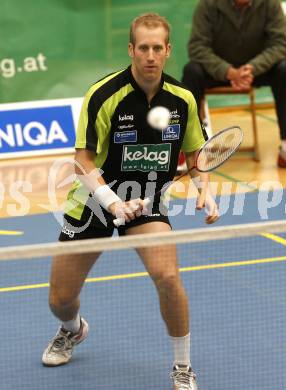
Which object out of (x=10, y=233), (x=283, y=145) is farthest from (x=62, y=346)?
(x=283, y=145)

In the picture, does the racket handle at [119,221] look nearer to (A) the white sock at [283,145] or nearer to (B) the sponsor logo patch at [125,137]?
(B) the sponsor logo patch at [125,137]

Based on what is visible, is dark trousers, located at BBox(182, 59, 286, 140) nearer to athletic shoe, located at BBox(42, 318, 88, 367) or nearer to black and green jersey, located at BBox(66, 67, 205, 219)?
athletic shoe, located at BBox(42, 318, 88, 367)

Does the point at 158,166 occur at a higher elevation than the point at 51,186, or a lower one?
higher

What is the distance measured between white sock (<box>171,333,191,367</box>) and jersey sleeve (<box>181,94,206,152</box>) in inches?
39.6

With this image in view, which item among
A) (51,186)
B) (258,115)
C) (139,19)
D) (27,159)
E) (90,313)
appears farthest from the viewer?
(258,115)

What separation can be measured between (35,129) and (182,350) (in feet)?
18.3

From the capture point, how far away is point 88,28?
36.4ft

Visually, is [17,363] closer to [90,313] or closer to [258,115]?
[90,313]

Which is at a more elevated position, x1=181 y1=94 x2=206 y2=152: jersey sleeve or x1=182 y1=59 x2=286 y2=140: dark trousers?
x1=181 y1=94 x2=206 y2=152: jersey sleeve

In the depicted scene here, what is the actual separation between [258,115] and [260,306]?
5.81 metres

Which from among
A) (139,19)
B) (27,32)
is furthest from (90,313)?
(27,32)

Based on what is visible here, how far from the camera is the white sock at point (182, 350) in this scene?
533 centimetres

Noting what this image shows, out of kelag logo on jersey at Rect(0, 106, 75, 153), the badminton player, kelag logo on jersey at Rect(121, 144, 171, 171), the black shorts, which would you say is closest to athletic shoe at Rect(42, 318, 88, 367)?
the badminton player

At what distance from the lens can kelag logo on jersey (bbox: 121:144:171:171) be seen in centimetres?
536
